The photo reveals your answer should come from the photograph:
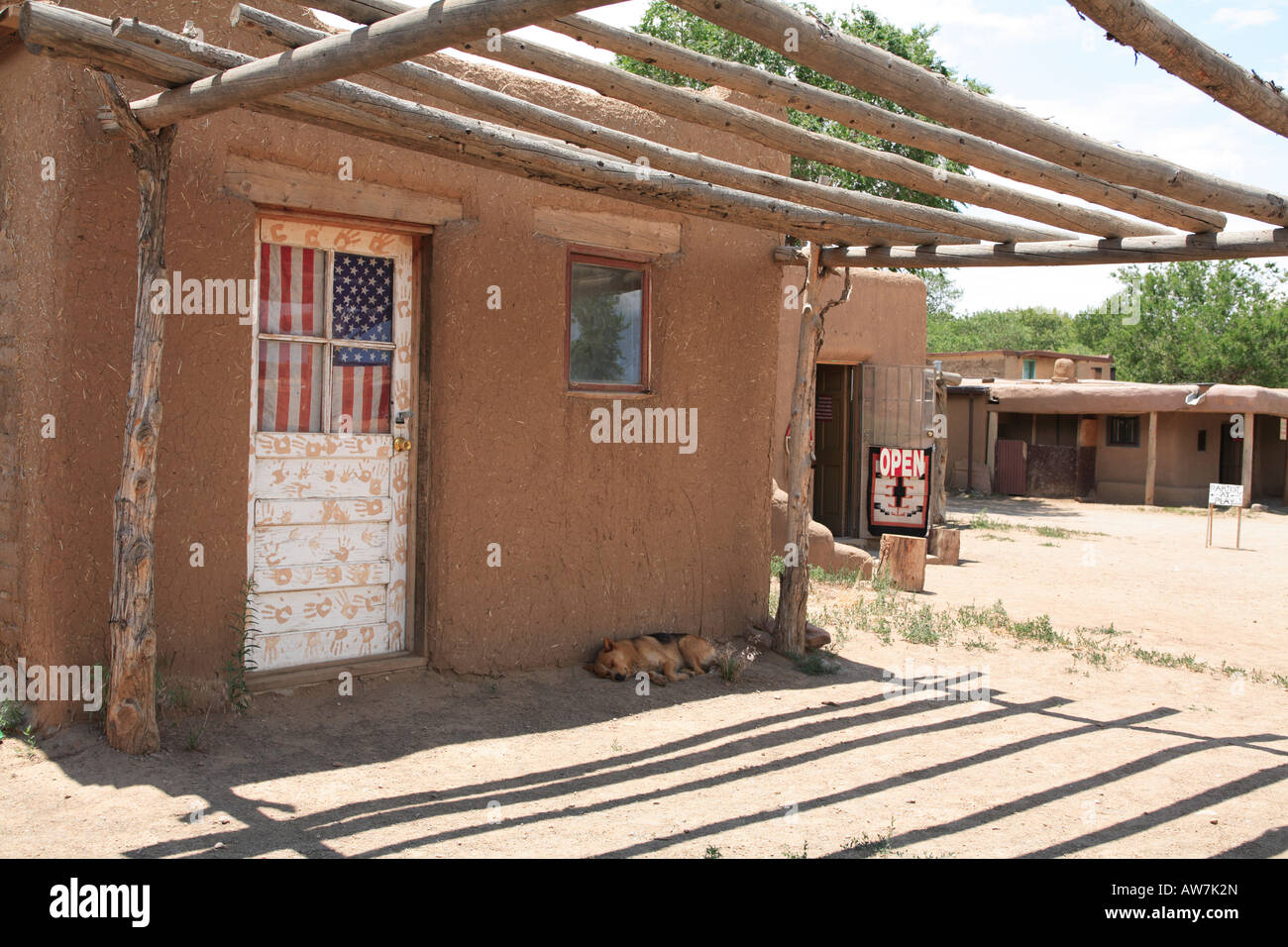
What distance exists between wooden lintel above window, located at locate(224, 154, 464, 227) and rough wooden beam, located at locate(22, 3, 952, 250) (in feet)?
2.26

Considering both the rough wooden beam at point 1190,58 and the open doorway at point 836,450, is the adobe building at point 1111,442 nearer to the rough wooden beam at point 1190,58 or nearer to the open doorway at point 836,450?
the open doorway at point 836,450

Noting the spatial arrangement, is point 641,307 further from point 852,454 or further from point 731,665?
point 852,454

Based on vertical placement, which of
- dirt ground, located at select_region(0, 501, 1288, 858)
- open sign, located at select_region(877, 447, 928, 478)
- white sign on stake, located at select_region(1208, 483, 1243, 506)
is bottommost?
dirt ground, located at select_region(0, 501, 1288, 858)

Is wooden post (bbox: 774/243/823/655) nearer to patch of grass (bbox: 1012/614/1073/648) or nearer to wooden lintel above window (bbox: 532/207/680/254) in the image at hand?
wooden lintel above window (bbox: 532/207/680/254)

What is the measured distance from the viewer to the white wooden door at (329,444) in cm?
558

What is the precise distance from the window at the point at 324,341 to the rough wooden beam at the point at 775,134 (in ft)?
5.64

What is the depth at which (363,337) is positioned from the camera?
594 cm

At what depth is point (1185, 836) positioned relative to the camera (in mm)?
4438

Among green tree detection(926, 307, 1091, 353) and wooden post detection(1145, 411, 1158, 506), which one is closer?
wooden post detection(1145, 411, 1158, 506)

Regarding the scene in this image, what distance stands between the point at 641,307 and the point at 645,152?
1745 mm

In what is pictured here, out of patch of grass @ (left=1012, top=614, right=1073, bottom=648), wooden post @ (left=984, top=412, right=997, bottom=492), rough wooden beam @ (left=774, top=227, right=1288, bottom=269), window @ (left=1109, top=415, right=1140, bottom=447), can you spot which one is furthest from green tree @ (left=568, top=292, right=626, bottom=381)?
window @ (left=1109, top=415, right=1140, bottom=447)

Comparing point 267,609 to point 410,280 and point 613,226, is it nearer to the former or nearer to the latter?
point 410,280

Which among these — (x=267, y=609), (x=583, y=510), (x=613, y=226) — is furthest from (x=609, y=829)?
(x=613, y=226)

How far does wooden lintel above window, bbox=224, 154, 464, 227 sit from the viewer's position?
5320 mm
